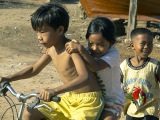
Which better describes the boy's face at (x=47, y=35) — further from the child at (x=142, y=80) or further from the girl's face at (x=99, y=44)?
the child at (x=142, y=80)

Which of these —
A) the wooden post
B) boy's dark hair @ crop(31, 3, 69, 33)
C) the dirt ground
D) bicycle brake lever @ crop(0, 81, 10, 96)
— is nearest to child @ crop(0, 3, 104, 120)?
boy's dark hair @ crop(31, 3, 69, 33)

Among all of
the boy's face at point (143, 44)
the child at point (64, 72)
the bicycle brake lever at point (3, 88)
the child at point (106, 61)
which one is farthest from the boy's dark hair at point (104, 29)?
the boy's face at point (143, 44)

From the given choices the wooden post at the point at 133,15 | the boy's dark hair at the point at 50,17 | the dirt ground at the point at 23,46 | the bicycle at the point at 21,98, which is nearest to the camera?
the bicycle at the point at 21,98

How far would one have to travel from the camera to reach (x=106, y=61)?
12.3 feet

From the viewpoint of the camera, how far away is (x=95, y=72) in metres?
3.79

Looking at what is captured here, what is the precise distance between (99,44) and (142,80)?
3.80ft

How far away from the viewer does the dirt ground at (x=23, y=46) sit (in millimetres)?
8113

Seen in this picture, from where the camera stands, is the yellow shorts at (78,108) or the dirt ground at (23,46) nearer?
the yellow shorts at (78,108)

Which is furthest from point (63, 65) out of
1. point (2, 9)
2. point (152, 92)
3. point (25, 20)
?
point (2, 9)

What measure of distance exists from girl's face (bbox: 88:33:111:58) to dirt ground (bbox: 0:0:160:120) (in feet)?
10.0

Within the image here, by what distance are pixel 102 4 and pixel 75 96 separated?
30.5 ft

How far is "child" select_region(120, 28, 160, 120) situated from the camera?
4762mm

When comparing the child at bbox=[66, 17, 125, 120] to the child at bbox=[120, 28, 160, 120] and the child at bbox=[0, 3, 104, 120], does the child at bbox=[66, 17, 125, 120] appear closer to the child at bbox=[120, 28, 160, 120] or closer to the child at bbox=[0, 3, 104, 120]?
the child at bbox=[0, 3, 104, 120]

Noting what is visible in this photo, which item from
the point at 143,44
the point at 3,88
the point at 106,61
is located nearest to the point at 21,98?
the point at 3,88
